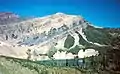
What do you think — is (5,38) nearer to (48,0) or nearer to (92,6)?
(48,0)

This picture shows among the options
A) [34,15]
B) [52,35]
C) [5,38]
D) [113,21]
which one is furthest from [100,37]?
[5,38]

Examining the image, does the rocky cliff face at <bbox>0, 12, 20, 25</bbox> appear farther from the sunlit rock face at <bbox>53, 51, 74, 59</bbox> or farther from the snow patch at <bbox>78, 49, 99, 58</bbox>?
the snow patch at <bbox>78, 49, 99, 58</bbox>

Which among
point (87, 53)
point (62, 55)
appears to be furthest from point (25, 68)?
point (87, 53)

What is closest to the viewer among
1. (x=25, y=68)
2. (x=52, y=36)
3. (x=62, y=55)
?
(x=25, y=68)

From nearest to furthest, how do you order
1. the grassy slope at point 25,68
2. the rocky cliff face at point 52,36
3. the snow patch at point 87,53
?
the grassy slope at point 25,68
the rocky cliff face at point 52,36
the snow patch at point 87,53

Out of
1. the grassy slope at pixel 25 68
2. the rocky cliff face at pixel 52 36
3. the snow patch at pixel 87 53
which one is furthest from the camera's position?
the snow patch at pixel 87 53

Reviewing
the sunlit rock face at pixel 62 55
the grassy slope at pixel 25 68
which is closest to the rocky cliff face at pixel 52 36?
the sunlit rock face at pixel 62 55

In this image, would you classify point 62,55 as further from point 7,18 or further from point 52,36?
point 7,18

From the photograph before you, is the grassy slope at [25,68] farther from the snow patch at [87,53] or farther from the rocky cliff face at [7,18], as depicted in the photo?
the rocky cliff face at [7,18]

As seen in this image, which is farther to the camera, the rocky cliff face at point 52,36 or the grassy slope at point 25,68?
the rocky cliff face at point 52,36
